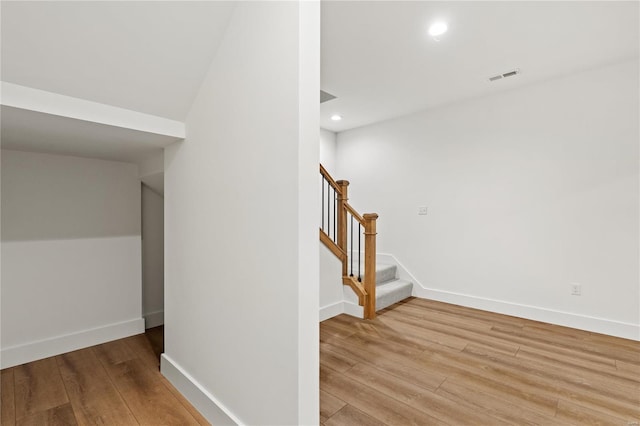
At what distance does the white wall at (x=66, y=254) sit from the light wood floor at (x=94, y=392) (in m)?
0.26

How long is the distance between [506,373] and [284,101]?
8.04ft

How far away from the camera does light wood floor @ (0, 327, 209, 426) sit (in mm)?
1745

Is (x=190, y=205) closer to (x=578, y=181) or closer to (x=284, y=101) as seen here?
(x=284, y=101)

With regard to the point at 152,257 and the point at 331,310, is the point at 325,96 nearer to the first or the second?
the point at 331,310

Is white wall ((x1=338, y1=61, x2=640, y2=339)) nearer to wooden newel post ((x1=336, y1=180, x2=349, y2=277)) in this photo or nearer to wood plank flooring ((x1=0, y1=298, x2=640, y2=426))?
wood plank flooring ((x1=0, y1=298, x2=640, y2=426))

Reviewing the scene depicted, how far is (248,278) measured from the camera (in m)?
1.49

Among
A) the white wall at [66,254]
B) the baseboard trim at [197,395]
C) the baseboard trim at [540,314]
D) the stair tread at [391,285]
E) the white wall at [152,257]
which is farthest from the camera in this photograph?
the stair tread at [391,285]

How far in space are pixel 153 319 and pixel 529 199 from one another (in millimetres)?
4384

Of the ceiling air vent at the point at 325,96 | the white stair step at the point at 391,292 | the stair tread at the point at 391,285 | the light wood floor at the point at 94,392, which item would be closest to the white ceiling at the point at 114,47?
the light wood floor at the point at 94,392

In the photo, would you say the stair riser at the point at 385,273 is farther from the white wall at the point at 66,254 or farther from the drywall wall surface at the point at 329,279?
the white wall at the point at 66,254

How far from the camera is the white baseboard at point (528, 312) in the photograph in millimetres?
2928

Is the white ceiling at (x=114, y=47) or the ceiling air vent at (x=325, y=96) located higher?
the ceiling air vent at (x=325, y=96)

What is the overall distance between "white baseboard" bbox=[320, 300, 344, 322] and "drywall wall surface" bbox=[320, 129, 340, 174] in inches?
98.7

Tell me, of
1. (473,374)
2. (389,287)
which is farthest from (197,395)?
(389,287)
